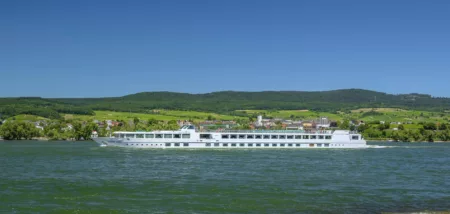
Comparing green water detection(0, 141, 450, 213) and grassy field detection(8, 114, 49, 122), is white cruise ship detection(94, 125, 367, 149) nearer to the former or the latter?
green water detection(0, 141, 450, 213)

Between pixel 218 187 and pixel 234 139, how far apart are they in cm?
3969

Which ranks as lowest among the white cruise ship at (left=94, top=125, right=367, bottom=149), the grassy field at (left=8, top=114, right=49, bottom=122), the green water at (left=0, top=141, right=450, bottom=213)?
the green water at (left=0, top=141, right=450, bottom=213)

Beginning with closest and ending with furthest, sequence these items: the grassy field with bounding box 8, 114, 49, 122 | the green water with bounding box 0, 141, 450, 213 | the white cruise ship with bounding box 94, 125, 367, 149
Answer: the green water with bounding box 0, 141, 450, 213 < the white cruise ship with bounding box 94, 125, 367, 149 < the grassy field with bounding box 8, 114, 49, 122

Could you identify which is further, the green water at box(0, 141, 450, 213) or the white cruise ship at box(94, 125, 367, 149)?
the white cruise ship at box(94, 125, 367, 149)

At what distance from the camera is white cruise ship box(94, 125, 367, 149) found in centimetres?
6938

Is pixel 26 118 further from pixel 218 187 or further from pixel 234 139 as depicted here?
pixel 218 187

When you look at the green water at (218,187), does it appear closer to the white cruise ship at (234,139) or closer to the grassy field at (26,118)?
the white cruise ship at (234,139)

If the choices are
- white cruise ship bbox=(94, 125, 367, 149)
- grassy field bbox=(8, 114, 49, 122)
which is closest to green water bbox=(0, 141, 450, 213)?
white cruise ship bbox=(94, 125, 367, 149)

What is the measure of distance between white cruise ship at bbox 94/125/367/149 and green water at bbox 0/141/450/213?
2123cm

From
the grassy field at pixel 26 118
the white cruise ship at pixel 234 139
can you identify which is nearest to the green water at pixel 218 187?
the white cruise ship at pixel 234 139

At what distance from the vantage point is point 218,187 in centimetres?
3141

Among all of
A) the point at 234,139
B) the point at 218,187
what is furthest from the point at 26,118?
the point at 218,187

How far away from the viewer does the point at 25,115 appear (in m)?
156

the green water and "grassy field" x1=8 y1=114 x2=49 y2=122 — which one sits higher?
"grassy field" x1=8 y1=114 x2=49 y2=122
